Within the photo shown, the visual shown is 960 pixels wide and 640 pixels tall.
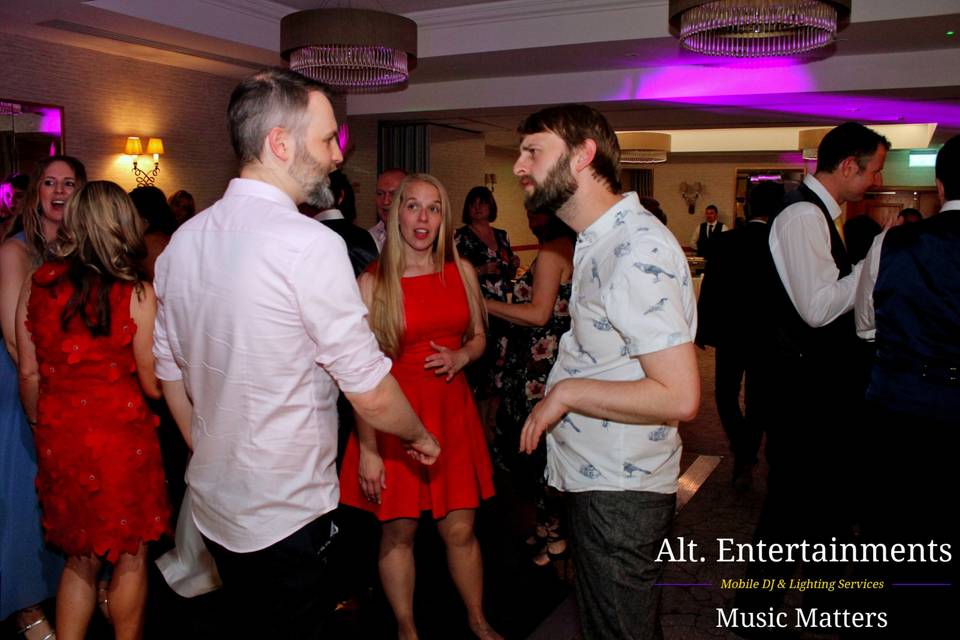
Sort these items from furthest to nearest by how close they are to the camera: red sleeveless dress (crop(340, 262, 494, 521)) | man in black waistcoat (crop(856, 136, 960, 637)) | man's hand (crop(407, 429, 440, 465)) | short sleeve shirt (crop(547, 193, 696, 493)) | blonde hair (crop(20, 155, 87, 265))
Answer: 1. blonde hair (crop(20, 155, 87, 265))
2. red sleeveless dress (crop(340, 262, 494, 521))
3. man in black waistcoat (crop(856, 136, 960, 637))
4. man's hand (crop(407, 429, 440, 465))
5. short sleeve shirt (crop(547, 193, 696, 493))

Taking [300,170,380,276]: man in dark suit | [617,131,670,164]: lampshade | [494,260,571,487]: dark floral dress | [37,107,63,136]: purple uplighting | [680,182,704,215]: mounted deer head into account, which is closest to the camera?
[300,170,380,276]: man in dark suit

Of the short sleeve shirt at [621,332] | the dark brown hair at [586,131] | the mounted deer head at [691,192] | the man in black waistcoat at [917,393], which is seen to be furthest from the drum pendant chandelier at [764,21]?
the mounted deer head at [691,192]

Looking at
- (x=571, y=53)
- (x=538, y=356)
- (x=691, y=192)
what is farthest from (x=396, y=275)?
(x=691, y=192)

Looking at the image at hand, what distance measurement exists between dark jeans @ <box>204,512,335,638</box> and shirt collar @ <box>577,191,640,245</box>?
85cm

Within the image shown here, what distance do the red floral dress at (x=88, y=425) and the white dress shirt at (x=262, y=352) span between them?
679 mm

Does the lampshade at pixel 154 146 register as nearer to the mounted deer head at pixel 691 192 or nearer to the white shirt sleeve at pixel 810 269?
the white shirt sleeve at pixel 810 269

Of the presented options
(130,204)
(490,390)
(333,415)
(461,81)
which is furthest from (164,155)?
(333,415)

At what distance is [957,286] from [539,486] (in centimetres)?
182

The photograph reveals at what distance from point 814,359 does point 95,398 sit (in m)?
2.27

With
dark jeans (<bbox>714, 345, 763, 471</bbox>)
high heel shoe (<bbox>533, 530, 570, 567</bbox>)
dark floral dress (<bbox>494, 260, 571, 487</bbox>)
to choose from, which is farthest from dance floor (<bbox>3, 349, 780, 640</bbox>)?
dark floral dress (<bbox>494, 260, 571, 487</bbox>)

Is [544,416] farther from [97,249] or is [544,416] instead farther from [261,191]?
[97,249]

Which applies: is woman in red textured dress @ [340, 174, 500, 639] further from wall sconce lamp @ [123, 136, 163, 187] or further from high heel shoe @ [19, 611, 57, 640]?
wall sconce lamp @ [123, 136, 163, 187]

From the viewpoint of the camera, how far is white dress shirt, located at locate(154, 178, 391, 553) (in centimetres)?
158

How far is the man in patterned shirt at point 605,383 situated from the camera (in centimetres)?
158
